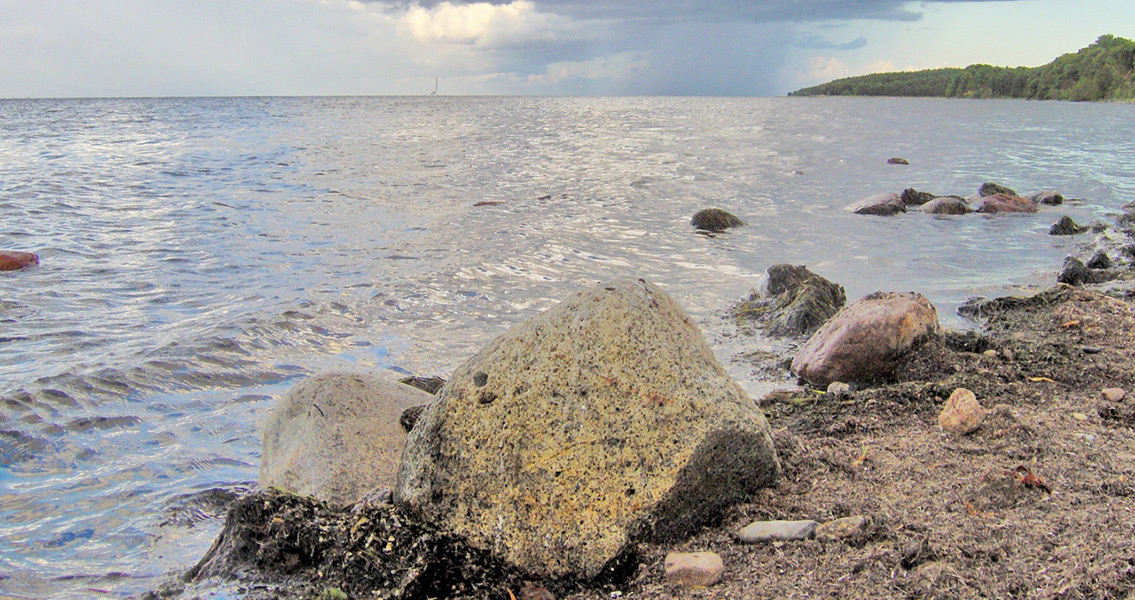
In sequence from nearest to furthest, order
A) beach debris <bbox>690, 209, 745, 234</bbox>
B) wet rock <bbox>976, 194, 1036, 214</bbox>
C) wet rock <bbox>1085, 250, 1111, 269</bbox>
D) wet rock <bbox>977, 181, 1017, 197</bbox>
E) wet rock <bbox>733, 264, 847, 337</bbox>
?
1. wet rock <bbox>733, 264, 847, 337</bbox>
2. wet rock <bbox>1085, 250, 1111, 269</bbox>
3. beach debris <bbox>690, 209, 745, 234</bbox>
4. wet rock <bbox>976, 194, 1036, 214</bbox>
5. wet rock <bbox>977, 181, 1017, 197</bbox>

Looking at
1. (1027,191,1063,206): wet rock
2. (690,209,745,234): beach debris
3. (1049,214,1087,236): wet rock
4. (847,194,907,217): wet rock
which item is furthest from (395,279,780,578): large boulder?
(1027,191,1063,206): wet rock

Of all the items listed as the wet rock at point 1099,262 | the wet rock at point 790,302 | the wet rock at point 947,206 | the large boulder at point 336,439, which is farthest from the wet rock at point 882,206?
the large boulder at point 336,439

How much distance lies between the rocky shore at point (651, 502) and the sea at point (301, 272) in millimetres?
1207

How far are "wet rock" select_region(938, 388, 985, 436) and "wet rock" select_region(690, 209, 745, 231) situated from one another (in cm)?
800

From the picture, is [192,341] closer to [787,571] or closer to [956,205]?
[787,571]

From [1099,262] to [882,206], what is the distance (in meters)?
5.04

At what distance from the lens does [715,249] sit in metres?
10.3

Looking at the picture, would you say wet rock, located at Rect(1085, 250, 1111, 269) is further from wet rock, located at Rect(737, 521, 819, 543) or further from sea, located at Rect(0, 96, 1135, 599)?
wet rock, located at Rect(737, 521, 819, 543)

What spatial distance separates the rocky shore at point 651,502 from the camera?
252cm

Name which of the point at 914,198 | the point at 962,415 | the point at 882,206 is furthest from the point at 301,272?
the point at 914,198

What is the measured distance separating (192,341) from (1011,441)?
6.12 m

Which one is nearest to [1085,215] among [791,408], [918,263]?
[918,263]

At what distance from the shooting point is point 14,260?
9305 millimetres

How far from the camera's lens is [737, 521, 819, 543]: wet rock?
2.72 meters
